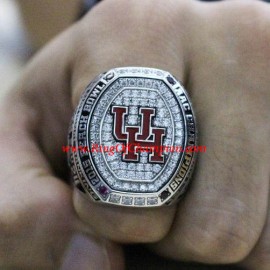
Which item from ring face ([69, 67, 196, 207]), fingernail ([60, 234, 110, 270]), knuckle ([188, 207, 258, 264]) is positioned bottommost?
fingernail ([60, 234, 110, 270])

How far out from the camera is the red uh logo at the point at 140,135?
0.60 meters

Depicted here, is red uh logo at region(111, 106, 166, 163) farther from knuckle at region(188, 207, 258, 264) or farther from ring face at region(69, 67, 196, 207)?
knuckle at region(188, 207, 258, 264)

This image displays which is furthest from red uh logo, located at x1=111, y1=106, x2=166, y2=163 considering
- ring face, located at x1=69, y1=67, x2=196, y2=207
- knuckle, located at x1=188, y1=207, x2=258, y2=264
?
knuckle, located at x1=188, y1=207, x2=258, y2=264

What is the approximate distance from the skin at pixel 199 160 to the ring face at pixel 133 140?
3cm

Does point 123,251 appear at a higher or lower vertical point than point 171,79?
lower

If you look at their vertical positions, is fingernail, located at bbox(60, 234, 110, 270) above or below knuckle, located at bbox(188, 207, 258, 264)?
below

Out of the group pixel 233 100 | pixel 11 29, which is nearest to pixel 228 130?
pixel 233 100

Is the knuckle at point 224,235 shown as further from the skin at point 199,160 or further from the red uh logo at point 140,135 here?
the red uh logo at point 140,135

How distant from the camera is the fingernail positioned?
2.13ft

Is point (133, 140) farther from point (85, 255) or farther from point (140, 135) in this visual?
point (85, 255)

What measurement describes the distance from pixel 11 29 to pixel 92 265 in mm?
1240

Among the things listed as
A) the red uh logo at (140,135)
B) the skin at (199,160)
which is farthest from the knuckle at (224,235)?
the red uh logo at (140,135)

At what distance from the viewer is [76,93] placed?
2.28ft

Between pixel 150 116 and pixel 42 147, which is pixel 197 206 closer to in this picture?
pixel 150 116
